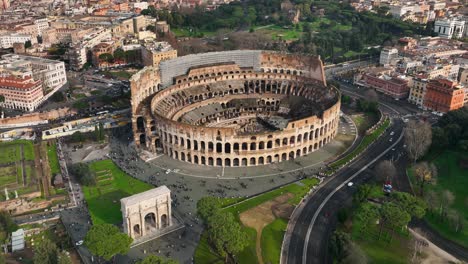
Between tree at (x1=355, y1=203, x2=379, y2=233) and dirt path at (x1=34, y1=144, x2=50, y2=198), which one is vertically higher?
tree at (x1=355, y1=203, x2=379, y2=233)

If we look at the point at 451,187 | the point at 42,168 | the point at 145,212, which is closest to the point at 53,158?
the point at 42,168

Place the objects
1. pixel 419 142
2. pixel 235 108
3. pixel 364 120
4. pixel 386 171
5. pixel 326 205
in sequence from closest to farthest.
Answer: pixel 326 205
pixel 386 171
pixel 419 142
pixel 235 108
pixel 364 120

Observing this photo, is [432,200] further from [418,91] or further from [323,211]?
[418,91]

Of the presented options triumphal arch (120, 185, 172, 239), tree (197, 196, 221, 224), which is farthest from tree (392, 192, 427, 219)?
triumphal arch (120, 185, 172, 239)

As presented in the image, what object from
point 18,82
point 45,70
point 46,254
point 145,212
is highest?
point 45,70

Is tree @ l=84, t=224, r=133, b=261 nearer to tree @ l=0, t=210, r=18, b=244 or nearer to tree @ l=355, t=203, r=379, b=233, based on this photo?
tree @ l=0, t=210, r=18, b=244

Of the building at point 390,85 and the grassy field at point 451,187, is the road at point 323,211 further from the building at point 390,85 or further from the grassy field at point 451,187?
the building at point 390,85
